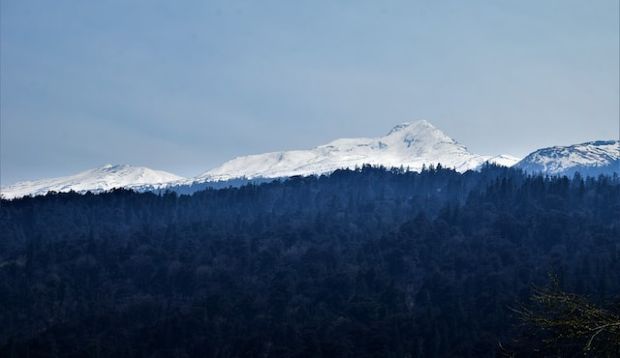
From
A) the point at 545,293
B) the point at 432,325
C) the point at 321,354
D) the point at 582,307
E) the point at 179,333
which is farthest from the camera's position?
the point at 179,333

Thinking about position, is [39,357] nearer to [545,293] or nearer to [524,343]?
[524,343]

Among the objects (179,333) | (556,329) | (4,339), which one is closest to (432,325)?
(179,333)

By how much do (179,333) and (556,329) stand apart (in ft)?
578

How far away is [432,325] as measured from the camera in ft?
585

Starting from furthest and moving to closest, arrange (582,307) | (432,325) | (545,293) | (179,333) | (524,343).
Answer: (179,333) → (432,325) → (524,343) → (545,293) → (582,307)

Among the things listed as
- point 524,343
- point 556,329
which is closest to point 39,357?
point 524,343

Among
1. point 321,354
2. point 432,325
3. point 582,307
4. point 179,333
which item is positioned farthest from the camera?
point 179,333

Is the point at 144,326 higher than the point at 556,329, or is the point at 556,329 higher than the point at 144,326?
the point at 556,329

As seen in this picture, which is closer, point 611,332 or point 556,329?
point 611,332

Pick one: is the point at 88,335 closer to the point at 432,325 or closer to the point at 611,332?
the point at 432,325

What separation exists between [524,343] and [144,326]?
104407 mm

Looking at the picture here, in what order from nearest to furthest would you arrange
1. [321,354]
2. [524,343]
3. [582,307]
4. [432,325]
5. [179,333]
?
[582,307] < [524,343] < [321,354] < [432,325] < [179,333]

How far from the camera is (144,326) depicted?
198m

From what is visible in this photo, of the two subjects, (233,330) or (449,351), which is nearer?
(449,351)
